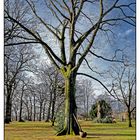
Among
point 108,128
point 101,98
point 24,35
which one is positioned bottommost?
point 108,128

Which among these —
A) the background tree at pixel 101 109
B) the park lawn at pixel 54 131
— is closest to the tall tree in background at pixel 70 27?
the background tree at pixel 101 109

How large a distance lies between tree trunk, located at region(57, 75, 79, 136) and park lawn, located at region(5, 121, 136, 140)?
60 millimetres

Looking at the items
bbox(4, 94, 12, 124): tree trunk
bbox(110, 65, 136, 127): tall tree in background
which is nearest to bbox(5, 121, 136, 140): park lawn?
Result: bbox(4, 94, 12, 124): tree trunk

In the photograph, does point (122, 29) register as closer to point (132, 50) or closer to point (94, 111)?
point (132, 50)

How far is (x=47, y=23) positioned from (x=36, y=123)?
1015mm

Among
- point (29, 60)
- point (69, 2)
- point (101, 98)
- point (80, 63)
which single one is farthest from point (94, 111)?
point (69, 2)

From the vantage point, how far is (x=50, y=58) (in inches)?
158

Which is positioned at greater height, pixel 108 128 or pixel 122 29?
pixel 122 29

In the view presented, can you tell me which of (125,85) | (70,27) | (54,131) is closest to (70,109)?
(54,131)

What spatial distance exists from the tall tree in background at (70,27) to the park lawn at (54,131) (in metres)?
0.40

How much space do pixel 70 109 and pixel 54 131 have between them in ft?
0.88

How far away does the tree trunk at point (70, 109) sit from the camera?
3.92 m

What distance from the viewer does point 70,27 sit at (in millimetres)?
4070

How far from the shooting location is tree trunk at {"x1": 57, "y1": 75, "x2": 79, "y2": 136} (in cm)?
392
